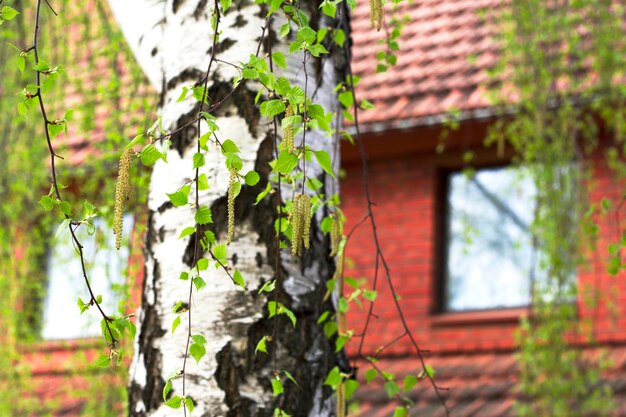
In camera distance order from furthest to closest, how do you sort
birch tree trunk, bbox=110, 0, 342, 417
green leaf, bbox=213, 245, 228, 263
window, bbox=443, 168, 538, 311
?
window, bbox=443, 168, 538, 311 < birch tree trunk, bbox=110, 0, 342, 417 < green leaf, bbox=213, 245, 228, 263

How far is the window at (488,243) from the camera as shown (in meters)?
8.33

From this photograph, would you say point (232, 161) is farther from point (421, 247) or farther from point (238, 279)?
point (421, 247)

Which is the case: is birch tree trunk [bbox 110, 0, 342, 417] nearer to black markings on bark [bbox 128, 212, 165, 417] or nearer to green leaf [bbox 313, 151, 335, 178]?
black markings on bark [bbox 128, 212, 165, 417]

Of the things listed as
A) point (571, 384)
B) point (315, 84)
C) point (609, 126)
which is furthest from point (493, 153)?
point (315, 84)

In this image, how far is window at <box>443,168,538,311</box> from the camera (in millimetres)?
8328

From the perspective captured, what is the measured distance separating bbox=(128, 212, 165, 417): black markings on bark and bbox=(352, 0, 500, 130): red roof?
5.23 metres

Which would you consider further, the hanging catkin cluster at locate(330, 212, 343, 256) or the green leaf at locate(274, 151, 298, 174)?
the hanging catkin cluster at locate(330, 212, 343, 256)

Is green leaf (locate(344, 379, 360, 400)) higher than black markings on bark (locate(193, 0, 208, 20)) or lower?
lower

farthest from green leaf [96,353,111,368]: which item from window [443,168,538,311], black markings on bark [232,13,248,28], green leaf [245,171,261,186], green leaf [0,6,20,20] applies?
window [443,168,538,311]

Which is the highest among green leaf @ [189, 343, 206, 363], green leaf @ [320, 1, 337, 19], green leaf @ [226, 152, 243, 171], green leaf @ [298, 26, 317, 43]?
green leaf @ [320, 1, 337, 19]

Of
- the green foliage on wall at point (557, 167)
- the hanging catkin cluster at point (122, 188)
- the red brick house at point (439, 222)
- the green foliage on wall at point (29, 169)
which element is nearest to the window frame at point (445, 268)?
the red brick house at point (439, 222)

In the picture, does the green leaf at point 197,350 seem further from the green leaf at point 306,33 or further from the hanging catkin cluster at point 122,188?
the green leaf at point 306,33

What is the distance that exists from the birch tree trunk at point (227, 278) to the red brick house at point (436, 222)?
15.6ft

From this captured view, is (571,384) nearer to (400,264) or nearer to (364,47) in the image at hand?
(400,264)
